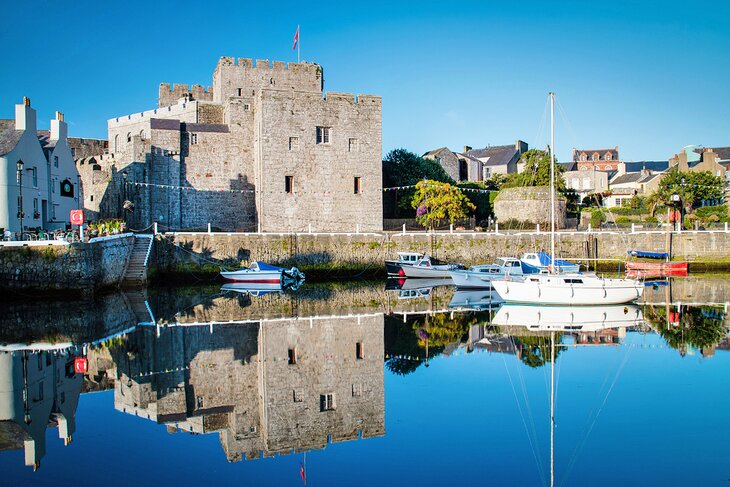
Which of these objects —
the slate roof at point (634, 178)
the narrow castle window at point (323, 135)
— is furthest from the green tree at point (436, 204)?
the slate roof at point (634, 178)

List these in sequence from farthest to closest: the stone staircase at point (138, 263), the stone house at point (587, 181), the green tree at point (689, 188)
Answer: the stone house at point (587, 181) < the green tree at point (689, 188) < the stone staircase at point (138, 263)

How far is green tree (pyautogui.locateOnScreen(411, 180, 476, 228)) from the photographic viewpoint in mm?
35750

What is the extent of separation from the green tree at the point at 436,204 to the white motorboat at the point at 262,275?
35.3 feet

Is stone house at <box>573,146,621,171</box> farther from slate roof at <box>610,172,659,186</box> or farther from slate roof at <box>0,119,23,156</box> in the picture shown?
slate roof at <box>0,119,23,156</box>

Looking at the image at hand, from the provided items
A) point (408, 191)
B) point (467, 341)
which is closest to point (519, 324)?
point (467, 341)

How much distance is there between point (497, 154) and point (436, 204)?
3207cm

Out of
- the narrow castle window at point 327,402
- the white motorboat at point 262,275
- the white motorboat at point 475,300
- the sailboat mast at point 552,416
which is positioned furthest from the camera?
the white motorboat at point 262,275

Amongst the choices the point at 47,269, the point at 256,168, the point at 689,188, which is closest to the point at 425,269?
the point at 256,168

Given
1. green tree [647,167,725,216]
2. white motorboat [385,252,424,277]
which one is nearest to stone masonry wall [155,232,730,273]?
white motorboat [385,252,424,277]

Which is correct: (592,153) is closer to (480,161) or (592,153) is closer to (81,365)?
(480,161)

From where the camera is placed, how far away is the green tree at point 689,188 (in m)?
43.3

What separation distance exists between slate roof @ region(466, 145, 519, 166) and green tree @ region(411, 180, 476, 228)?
2855cm

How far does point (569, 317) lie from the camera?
18.3 m

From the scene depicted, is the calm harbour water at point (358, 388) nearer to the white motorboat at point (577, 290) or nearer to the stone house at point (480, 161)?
the white motorboat at point (577, 290)
